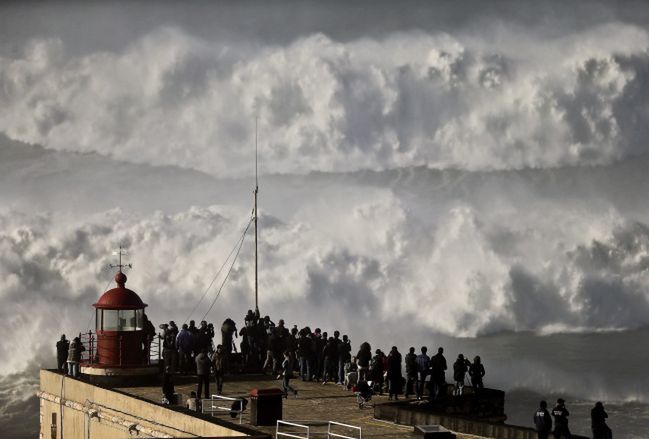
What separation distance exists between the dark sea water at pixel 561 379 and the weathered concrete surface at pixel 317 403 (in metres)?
33.1

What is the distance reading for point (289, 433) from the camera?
2161 cm

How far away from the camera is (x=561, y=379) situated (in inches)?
3147

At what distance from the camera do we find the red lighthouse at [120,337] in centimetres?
Answer: 2970

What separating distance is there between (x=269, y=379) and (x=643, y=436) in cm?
3732

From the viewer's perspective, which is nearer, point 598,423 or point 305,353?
point 598,423

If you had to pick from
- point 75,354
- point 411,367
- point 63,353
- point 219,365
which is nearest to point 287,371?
point 219,365

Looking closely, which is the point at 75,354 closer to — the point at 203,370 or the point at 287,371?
the point at 203,370

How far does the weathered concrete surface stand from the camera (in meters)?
22.3

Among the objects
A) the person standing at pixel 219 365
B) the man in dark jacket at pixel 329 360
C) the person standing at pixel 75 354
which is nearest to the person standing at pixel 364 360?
the man in dark jacket at pixel 329 360

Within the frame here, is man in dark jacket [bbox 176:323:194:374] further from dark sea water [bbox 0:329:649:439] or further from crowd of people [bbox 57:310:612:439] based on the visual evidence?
dark sea water [bbox 0:329:649:439]

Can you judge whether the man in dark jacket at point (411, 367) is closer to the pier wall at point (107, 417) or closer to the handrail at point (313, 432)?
the handrail at point (313, 432)

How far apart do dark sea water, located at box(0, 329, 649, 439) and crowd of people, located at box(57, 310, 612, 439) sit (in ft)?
103

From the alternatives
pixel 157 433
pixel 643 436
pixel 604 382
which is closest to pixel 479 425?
pixel 157 433

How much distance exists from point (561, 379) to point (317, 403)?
5685 centimetres
